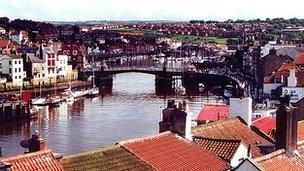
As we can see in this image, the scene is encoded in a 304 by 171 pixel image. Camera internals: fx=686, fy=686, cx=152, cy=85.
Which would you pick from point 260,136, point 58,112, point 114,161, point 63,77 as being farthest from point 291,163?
point 63,77

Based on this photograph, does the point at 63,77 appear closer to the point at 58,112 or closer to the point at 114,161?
the point at 58,112

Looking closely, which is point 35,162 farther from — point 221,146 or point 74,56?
point 74,56

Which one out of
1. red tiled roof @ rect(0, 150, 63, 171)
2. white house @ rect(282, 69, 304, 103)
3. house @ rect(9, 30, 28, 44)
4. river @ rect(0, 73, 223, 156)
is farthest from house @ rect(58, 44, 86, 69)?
red tiled roof @ rect(0, 150, 63, 171)

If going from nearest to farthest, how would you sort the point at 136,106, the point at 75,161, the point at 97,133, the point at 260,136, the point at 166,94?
the point at 75,161
the point at 260,136
the point at 97,133
the point at 136,106
the point at 166,94

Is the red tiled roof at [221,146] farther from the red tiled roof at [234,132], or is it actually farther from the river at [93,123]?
the river at [93,123]

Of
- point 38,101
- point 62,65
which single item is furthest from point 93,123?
point 62,65

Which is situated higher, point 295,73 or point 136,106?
point 295,73

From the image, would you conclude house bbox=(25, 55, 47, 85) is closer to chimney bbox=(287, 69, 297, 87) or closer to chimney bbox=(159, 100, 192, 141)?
chimney bbox=(287, 69, 297, 87)
